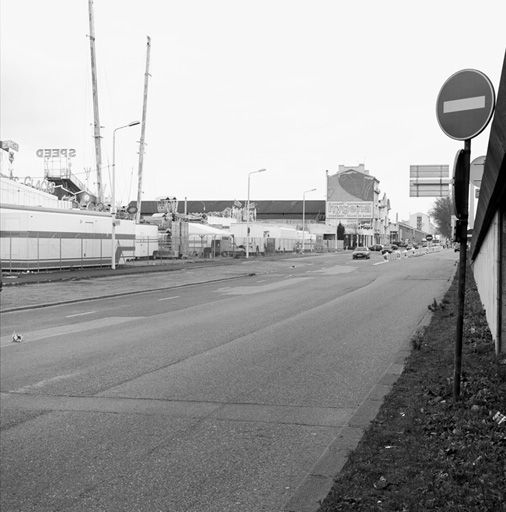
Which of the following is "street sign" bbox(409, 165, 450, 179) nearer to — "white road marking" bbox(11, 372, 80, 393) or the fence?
the fence

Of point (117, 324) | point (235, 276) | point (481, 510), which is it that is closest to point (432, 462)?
point (481, 510)

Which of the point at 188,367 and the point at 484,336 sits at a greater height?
the point at 484,336

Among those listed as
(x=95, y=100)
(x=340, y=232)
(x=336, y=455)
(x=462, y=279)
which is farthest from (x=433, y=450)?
(x=340, y=232)

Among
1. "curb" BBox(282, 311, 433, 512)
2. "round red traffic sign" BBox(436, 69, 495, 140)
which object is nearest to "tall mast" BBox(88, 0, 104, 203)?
"curb" BBox(282, 311, 433, 512)

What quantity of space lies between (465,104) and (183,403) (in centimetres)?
424

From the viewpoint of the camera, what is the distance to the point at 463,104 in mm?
5020

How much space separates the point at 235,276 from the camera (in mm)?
31812

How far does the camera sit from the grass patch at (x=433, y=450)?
10.9 feet

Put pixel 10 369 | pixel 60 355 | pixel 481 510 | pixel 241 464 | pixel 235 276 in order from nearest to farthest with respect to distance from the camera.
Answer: pixel 481 510 → pixel 241 464 → pixel 10 369 → pixel 60 355 → pixel 235 276

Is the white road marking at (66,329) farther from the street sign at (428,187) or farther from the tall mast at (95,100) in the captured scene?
the tall mast at (95,100)

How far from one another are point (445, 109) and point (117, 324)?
980cm

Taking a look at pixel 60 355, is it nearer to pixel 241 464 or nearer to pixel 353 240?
pixel 241 464

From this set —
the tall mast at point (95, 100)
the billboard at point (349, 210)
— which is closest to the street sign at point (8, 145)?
the tall mast at point (95, 100)

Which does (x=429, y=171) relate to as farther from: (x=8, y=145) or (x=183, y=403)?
(x=8, y=145)
